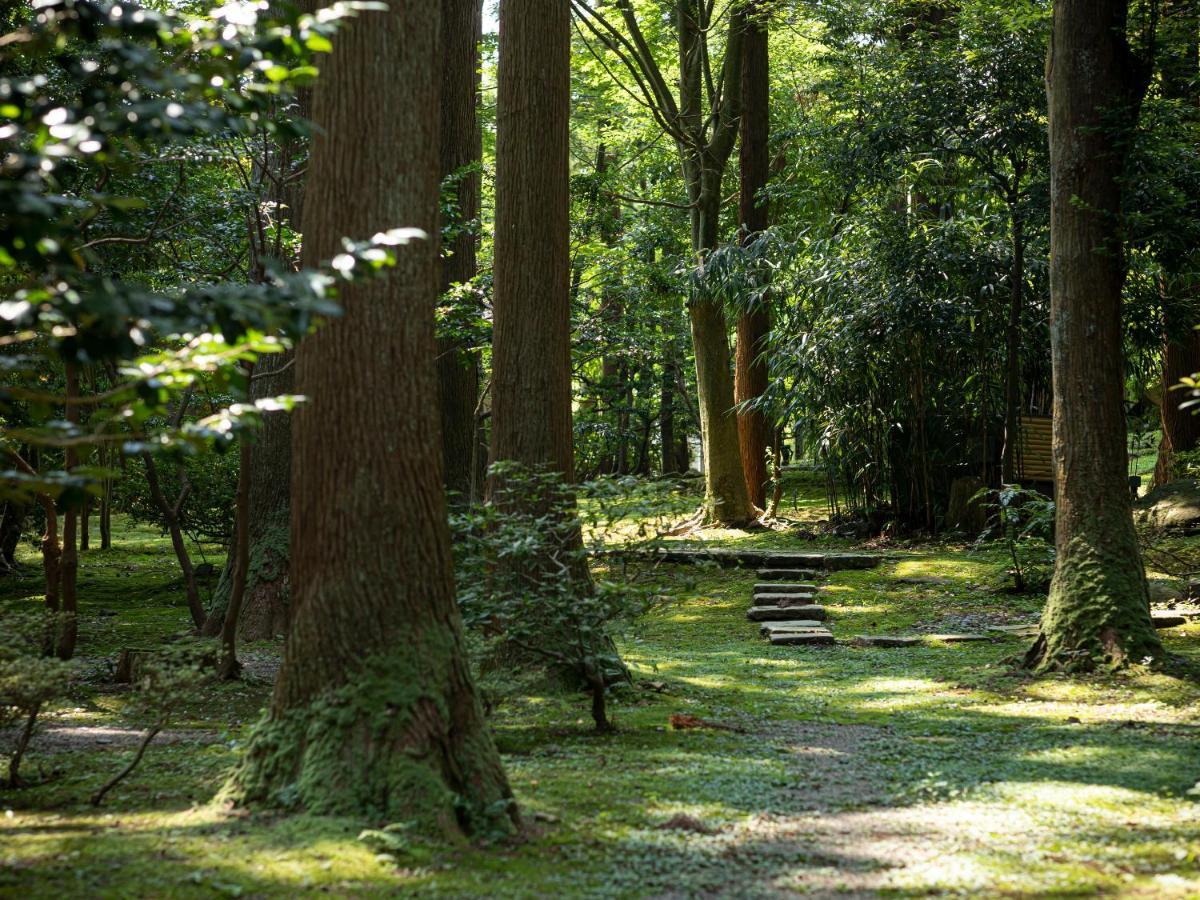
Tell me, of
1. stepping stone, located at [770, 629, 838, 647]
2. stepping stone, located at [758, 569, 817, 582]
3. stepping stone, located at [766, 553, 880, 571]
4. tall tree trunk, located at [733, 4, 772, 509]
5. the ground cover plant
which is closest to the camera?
the ground cover plant

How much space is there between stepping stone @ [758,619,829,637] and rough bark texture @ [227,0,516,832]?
21.2 feet

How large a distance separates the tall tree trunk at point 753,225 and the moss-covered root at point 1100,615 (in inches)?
359

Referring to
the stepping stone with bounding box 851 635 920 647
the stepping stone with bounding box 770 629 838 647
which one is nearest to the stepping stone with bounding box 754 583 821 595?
the stepping stone with bounding box 770 629 838 647

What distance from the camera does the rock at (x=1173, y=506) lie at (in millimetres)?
12211

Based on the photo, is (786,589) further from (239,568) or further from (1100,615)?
(239,568)

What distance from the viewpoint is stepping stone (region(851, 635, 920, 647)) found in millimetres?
9812

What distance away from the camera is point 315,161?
452 cm

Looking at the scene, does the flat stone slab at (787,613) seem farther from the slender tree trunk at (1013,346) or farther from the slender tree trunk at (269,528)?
the slender tree trunk at (269,528)

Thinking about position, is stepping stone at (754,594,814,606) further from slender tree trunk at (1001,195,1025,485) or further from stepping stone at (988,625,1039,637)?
slender tree trunk at (1001,195,1025,485)

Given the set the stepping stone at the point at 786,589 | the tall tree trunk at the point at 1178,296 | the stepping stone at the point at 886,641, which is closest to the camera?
the tall tree trunk at the point at 1178,296

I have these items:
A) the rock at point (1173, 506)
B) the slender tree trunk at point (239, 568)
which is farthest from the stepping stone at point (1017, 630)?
the slender tree trunk at point (239, 568)

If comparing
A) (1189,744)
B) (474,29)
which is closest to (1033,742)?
(1189,744)

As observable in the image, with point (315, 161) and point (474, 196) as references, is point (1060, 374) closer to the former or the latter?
point (315, 161)

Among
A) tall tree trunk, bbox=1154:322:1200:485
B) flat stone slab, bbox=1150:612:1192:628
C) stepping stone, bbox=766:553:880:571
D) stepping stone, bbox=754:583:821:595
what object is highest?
tall tree trunk, bbox=1154:322:1200:485
